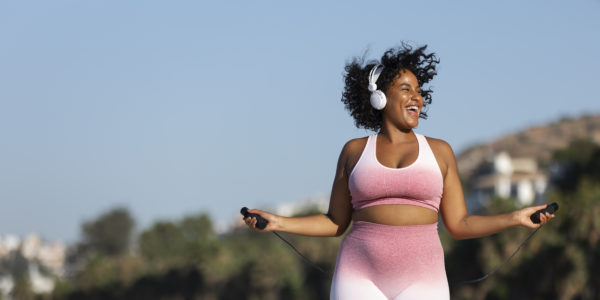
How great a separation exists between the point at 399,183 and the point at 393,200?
10cm

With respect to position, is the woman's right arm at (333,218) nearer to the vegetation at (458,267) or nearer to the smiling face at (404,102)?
the smiling face at (404,102)

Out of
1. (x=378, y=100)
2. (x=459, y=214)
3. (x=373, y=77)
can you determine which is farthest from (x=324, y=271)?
(x=373, y=77)

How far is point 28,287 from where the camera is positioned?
113562 mm

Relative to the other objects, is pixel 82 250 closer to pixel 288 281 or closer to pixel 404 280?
pixel 288 281

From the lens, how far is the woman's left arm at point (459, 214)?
241 inches

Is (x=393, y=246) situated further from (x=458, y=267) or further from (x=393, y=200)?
(x=458, y=267)

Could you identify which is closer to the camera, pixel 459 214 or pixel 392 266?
pixel 392 266

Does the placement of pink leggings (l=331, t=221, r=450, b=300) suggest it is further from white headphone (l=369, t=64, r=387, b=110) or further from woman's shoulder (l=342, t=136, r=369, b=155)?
white headphone (l=369, t=64, r=387, b=110)

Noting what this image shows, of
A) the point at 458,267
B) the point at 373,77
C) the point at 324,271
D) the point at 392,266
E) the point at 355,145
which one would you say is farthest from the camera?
the point at 458,267

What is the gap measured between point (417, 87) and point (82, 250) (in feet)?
651

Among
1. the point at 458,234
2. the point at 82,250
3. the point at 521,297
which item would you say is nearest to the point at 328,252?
the point at 521,297

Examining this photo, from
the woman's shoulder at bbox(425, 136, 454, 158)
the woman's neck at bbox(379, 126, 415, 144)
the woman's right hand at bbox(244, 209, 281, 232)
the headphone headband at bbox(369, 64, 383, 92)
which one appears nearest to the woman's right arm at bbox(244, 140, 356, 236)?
the woman's right hand at bbox(244, 209, 281, 232)

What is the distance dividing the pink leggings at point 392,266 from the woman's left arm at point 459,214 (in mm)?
327

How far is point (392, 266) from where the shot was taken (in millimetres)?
5777
